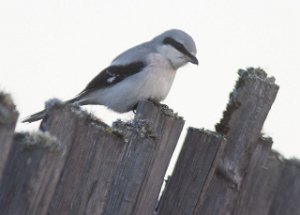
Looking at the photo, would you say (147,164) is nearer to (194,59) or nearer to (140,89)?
(140,89)

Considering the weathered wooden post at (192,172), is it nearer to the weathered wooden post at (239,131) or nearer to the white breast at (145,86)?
Answer: the weathered wooden post at (239,131)

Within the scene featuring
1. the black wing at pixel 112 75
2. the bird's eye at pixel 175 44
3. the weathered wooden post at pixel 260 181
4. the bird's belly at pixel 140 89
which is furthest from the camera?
the black wing at pixel 112 75

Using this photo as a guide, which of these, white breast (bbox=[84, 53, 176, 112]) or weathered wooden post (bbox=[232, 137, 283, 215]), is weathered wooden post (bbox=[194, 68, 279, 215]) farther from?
white breast (bbox=[84, 53, 176, 112])

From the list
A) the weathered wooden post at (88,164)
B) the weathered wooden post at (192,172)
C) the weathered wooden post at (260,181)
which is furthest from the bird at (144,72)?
the weathered wooden post at (88,164)

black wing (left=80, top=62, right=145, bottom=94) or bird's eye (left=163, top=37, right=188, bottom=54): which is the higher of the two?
bird's eye (left=163, top=37, right=188, bottom=54)

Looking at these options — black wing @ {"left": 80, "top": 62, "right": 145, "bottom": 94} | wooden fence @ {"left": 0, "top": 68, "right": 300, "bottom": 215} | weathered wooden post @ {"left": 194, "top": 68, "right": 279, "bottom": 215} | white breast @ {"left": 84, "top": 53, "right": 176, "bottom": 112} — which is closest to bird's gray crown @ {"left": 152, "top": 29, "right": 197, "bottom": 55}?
white breast @ {"left": 84, "top": 53, "right": 176, "bottom": 112}

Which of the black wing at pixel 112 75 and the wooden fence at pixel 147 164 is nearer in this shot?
the wooden fence at pixel 147 164

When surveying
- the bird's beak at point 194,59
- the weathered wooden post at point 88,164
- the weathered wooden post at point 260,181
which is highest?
the bird's beak at point 194,59

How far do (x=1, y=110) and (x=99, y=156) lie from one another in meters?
0.76

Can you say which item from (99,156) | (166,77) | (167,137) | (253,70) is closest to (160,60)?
(166,77)

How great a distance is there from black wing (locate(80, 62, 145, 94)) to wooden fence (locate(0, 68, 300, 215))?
2950mm

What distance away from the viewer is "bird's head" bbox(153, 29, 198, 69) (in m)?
7.58

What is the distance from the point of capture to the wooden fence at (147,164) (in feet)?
10.1

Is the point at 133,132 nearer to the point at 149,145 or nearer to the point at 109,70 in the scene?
the point at 149,145
